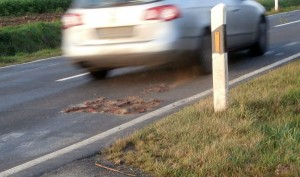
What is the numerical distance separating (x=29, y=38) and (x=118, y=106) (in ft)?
47.3

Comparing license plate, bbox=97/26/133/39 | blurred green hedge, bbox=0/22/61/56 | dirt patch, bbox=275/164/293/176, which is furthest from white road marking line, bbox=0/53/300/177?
blurred green hedge, bbox=0/22/61/56

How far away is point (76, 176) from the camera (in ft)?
16.5

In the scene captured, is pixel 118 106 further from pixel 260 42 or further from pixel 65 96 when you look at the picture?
pixel 260 42

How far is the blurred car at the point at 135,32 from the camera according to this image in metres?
9.25

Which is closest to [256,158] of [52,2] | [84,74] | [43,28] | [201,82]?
[201,82]

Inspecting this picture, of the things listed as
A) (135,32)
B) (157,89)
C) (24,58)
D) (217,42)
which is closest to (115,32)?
(135,32)

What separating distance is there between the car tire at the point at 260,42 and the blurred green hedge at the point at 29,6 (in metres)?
22.7

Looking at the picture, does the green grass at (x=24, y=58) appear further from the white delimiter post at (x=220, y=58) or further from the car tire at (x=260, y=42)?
the white delimiter post at (x=220, y=58)

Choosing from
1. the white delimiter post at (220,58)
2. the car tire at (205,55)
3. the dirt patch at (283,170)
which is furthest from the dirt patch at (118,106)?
the dirt patch at (283,170)

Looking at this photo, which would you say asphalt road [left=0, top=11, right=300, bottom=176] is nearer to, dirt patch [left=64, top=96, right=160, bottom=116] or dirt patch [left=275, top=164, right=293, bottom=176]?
dirt patch [left=64, top=96, right=160, bottom=116]

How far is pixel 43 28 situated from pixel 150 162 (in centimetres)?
1815

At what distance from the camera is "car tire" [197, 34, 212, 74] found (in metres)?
9.81

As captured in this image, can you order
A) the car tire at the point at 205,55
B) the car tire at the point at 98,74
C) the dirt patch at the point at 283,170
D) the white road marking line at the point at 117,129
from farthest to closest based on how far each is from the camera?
the car tire at the point at 98,74 < the car tire at the point at 205,55 < the white road marking line at the point at 117,129 < the dirt patch at the point at 283,170

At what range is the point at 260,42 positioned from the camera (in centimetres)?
1184
